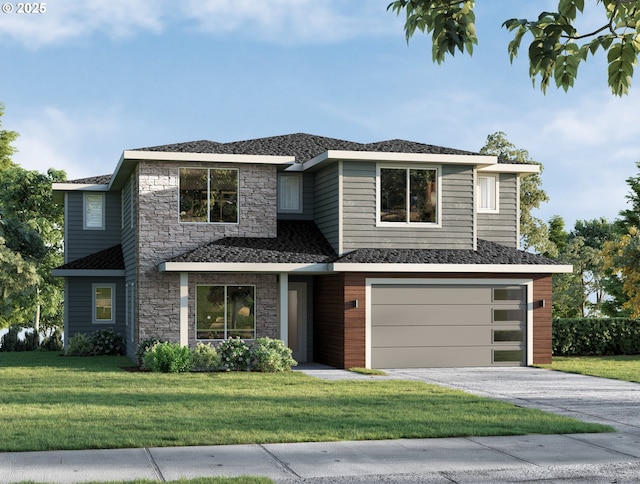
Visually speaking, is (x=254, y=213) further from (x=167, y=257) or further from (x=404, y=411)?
(x=404, y=411)

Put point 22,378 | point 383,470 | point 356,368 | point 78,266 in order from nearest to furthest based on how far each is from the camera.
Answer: point 383,470, point 22,378, point 356,368, point 78,266

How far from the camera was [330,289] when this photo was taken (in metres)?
22.4

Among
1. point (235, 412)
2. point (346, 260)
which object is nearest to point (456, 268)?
point (346, 260)

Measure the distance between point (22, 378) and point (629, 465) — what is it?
542 inches

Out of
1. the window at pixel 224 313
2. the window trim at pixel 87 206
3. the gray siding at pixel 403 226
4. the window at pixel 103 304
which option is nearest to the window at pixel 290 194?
the gray siding at pixel 403 226

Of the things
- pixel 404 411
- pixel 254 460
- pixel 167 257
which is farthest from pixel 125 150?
pixel 254 460

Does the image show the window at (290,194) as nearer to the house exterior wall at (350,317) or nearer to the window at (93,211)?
the house exterior wall at (350,317)

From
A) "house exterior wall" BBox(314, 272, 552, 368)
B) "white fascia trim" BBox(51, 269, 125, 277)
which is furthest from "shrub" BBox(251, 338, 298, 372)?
"white fascia trim" BBox(51, 269, 125, 277)

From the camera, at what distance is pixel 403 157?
854 inches

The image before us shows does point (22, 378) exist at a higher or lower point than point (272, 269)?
lower

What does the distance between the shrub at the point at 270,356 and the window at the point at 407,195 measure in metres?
4.15

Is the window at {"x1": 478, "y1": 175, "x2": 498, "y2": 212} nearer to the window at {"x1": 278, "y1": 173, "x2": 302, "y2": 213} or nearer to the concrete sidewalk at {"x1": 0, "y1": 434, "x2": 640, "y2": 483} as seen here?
the window at {"x1": 278, "y1": 173, "x2": 302, "y2": 213}

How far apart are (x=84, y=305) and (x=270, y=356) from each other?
9.93m

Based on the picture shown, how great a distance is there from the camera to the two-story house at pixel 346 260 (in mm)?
21344
